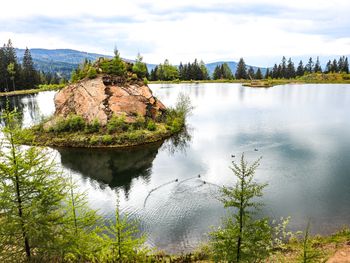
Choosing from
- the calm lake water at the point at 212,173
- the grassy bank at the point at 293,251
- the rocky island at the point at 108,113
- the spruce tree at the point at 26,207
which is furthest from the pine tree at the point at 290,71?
the spruce tree at the point at 26,207

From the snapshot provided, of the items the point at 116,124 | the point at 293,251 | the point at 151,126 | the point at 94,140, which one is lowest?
the point at 293,251

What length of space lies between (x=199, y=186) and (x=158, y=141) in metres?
20.3

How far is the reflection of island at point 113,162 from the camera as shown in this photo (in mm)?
35509

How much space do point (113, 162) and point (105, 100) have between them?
16.6 metres

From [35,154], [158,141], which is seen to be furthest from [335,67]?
[35,154]

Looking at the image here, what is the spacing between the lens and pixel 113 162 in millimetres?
40688

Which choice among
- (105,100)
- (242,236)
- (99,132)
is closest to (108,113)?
(105,100)

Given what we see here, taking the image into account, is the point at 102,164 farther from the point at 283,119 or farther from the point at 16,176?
the point at 283,119

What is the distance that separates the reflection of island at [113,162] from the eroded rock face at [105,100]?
805 cm

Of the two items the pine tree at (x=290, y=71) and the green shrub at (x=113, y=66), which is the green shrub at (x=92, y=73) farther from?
the pine tree at (x=290, y=71)

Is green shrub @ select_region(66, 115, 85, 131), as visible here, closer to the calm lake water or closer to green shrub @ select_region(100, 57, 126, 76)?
the calm lake water

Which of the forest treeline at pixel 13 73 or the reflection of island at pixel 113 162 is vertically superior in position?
the forest treeline at pixel 13 73

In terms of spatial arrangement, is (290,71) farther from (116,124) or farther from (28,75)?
(116,124)

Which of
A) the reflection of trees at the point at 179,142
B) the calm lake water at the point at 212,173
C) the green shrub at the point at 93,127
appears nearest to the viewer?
the calm lake water at the point at 212,173
